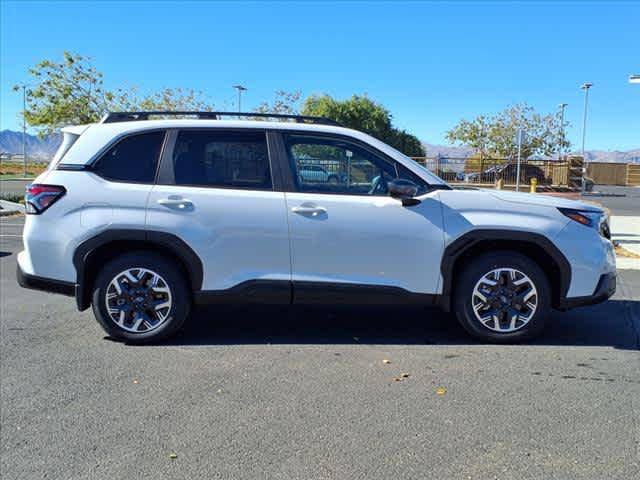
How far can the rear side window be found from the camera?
14.9 feet

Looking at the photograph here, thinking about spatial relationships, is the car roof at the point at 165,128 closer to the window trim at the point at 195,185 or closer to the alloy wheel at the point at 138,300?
the window trim at the point at 195,185

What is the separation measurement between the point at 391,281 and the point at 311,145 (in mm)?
1346

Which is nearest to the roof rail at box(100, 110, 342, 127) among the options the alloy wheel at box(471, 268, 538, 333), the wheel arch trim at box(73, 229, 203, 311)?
the wheel arch trim at box(73, 229, 203, 311)

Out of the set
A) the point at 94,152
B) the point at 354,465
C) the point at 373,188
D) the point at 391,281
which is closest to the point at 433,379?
the point at 391,281

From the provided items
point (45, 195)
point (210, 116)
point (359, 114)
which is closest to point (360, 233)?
point (210, 116)

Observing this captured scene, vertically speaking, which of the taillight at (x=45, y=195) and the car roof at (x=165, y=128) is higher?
the car roof at (x=165, y=128)

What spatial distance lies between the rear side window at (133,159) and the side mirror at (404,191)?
1990mm

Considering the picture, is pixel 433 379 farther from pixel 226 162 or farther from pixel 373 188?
pixel 226 162

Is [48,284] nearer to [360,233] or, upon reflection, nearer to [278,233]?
[278,233]

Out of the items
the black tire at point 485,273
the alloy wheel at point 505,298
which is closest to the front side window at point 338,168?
the black tire at point 485,273

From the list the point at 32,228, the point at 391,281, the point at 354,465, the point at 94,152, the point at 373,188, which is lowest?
the point at 354,465

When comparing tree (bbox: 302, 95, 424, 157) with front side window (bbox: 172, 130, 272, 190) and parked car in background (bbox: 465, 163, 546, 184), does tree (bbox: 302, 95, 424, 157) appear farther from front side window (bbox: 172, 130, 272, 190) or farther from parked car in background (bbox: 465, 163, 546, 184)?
front side window (bbox: 172, 130, 272, 190)

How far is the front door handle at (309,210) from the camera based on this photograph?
14.6 ft

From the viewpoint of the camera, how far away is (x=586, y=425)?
328cm
